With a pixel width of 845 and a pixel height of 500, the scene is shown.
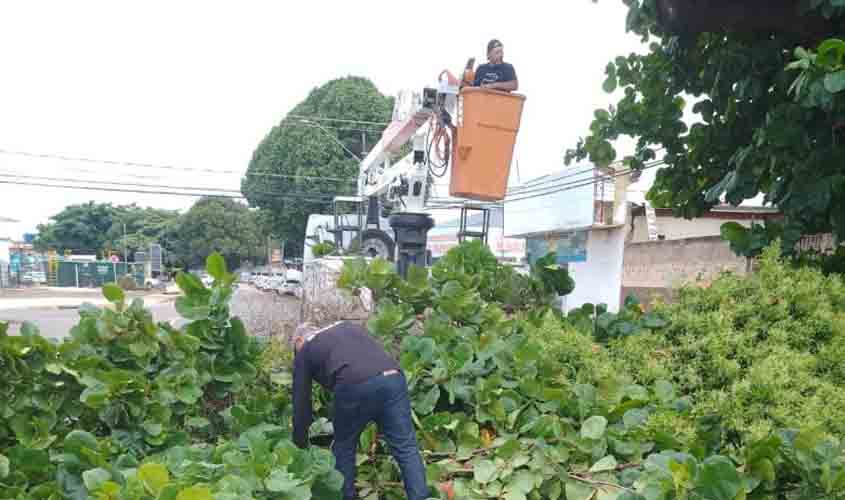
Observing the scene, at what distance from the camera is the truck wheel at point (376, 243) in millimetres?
8672

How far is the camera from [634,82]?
4.60m

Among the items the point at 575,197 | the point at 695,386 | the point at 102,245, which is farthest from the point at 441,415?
the point at 102,245

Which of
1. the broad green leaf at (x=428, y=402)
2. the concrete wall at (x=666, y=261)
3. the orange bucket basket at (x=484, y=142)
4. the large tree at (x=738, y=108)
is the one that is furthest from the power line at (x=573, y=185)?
the broad green leaf at (x=428, y=402)

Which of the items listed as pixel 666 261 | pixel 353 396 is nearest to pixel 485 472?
pixel 353 396

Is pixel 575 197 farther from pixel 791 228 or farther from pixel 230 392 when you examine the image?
pixel 230 392

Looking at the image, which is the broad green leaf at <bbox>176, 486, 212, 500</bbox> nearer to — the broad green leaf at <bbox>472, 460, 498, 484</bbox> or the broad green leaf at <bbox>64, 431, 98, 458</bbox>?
the broad green leaf at <bbox>64, 431, 98, 458</bbox>

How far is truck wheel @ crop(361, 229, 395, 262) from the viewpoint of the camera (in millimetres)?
8672

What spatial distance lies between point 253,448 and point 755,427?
6.65ft

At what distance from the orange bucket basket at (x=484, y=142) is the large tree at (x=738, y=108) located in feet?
2.78

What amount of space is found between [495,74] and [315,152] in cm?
1862

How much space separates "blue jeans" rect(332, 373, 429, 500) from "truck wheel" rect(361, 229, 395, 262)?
18.6 ft

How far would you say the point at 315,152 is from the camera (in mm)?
23641

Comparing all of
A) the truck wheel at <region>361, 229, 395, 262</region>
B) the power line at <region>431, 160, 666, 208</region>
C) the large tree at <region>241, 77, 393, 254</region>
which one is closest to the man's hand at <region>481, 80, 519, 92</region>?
the truck wheel at <region>361, 229, 395, 262</region>

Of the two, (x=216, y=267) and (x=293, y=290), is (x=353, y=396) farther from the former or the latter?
(x=293, y=290)
